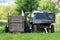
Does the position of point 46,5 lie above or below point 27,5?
above

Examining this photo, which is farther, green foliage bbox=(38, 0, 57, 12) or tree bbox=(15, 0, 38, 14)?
green foliage bbox=(38, 0, 57, 12)

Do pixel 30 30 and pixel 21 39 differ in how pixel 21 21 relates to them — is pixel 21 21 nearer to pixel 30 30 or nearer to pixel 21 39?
pixel 30 30

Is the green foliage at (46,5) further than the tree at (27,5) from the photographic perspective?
Yes

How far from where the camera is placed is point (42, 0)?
153 feet

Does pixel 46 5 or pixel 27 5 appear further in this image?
pixel 46 5

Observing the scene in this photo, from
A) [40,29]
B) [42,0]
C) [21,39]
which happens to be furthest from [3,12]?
[21,39]

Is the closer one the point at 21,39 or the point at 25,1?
the point at 21,39

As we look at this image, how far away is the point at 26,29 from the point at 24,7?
23323mm

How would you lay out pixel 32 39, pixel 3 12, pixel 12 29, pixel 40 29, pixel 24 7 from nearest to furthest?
pixel 32 39, pixel 12 29, pixel 40 29, pixel 24 7, pixel 3 12

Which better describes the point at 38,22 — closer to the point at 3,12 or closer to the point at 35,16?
the point at 35,16

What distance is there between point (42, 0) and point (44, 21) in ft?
110

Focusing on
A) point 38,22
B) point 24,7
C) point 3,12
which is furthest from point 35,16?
point 3,12

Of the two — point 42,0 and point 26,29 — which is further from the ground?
point 42,0

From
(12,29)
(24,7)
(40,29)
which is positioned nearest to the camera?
(12,29)
